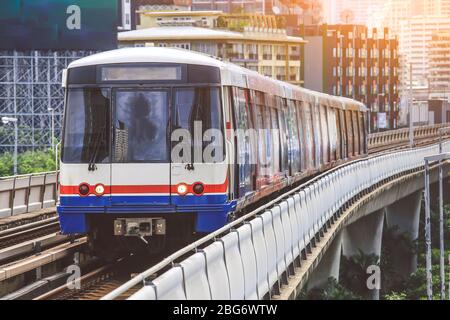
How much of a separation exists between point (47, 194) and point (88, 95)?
16970 mm

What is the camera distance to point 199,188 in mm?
20406

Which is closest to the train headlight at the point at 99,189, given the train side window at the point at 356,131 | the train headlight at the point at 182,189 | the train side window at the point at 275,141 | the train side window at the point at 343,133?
the train headlight at the point at 182,189

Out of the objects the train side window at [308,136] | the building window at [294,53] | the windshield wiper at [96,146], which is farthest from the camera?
the building window at [294,53]

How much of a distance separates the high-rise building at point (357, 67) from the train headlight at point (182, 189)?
147457mm

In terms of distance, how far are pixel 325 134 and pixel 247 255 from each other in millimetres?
24329

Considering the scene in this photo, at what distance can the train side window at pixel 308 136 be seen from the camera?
33.8 m

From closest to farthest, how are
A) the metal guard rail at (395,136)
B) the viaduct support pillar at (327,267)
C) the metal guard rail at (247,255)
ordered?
the metal guard rail at (247,255)
the viaduct support pillar at (327,267)
the metal guard rail at (395,136)

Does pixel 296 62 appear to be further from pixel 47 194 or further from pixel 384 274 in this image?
pixel 47 194

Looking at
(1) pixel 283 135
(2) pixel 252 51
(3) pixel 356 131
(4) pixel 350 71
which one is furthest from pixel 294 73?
(1) pixel 283 135

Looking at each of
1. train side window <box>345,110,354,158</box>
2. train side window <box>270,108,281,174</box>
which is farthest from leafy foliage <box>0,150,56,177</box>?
train side window <box>270,108,281,174</box>

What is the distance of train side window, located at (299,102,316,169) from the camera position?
33.8 metres

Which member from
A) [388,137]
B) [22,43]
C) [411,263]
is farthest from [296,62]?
[22,43]

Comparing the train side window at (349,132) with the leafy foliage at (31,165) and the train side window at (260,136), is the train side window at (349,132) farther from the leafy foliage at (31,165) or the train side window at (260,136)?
the train side window at (260,136)

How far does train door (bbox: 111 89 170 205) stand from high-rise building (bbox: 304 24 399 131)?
147m
